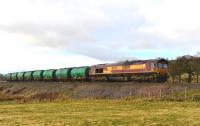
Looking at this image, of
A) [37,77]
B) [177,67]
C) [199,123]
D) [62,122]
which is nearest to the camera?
[199,123]

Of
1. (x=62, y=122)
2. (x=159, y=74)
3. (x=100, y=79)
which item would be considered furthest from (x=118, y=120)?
(x=100, y=79)

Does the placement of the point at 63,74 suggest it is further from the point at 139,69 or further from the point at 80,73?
the point at 139,69

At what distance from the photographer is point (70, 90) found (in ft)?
216

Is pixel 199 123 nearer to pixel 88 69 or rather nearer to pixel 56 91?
pixel 56 91

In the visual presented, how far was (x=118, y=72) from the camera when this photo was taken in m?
70.3

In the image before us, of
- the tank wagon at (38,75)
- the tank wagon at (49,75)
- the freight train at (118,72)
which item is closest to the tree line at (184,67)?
the freight train at (118,72)

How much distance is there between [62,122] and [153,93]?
877 inches

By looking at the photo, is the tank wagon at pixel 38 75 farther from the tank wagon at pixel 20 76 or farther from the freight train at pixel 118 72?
the tank wagon at pixel 20 76

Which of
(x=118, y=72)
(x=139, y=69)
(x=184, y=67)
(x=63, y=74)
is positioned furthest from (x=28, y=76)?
(x=139, y=69)

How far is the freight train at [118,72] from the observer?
62594mm

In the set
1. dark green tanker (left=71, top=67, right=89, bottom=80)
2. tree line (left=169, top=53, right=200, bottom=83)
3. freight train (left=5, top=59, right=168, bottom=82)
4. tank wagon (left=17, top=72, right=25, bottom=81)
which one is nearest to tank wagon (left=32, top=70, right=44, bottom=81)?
freight train (left=5, top=59, right=168, bottom=82)

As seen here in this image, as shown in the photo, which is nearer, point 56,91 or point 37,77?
point 56,91

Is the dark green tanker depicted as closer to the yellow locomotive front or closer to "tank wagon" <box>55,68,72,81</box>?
"tank wagon" <box>55,68,72,81</box>

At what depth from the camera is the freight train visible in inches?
2464
